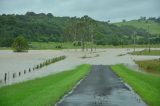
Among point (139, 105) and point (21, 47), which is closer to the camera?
point (139, 105)

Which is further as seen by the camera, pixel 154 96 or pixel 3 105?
pixel 154 96

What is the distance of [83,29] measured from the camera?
197 metres

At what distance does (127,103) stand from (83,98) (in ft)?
10.1

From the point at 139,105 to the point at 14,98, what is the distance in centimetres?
770

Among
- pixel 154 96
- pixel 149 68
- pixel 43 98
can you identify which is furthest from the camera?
pixel 149 68

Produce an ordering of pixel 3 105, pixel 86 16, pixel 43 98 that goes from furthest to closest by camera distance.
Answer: pixel 86 16 → pixel 43 98 → pixel 3 105

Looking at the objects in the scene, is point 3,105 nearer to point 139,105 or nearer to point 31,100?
point 31,100

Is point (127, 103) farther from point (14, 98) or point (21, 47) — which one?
point (21, 47)

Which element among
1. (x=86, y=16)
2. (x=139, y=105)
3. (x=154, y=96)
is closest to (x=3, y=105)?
(x=139, y=105)

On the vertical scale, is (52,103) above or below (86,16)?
below

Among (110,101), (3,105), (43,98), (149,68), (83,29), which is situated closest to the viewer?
(3,105)

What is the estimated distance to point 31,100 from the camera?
2334 cm

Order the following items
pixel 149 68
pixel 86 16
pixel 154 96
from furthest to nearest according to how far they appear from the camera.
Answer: pixel 86 16 → pixel 149 68 → pixel 154 96

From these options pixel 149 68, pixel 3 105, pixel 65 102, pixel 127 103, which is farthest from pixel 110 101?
pixel 149 68
